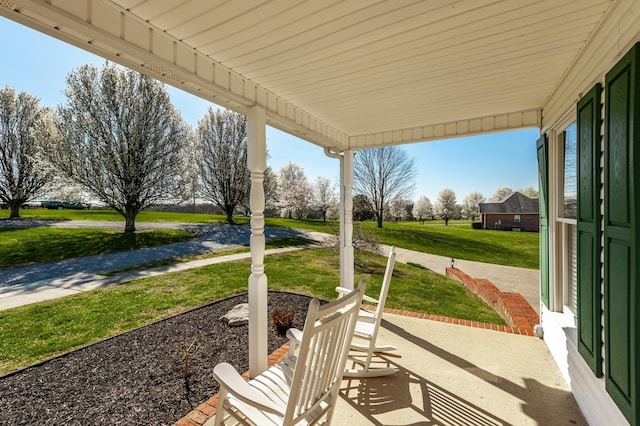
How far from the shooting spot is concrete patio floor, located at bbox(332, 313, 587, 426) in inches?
75.1

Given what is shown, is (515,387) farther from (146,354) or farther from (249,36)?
(146,354)

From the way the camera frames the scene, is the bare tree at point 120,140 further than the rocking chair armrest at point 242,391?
Yes

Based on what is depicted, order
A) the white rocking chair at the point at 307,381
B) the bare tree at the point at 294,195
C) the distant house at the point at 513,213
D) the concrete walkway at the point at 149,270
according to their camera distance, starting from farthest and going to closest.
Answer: the bare tree at the point at 294,195 → the distant house at the point at 513,213 → the concrete walkway at the point at 149,270 → the white rocking chair at the point at 307,381

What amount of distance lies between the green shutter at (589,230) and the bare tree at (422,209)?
446 inches

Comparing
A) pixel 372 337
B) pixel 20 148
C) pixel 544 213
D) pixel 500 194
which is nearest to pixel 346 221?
pixel 372 337

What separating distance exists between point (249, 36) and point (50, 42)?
689 cm

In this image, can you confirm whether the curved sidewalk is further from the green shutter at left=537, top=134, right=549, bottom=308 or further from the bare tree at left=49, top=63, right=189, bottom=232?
the bare tree at left=49, top=63, right=189, bottom=232

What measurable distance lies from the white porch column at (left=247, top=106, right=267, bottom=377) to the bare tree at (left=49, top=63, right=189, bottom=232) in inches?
299

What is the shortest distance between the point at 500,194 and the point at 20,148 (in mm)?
16320

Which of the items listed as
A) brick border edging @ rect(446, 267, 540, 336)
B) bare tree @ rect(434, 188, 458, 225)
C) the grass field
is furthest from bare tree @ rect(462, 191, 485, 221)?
brick border edging @ rect(446, 267, 540, 336)

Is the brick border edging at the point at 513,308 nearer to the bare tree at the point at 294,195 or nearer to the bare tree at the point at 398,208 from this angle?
the bare tree at the point at 398,208

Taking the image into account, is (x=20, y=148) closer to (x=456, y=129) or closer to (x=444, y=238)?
(x=456, y=129)

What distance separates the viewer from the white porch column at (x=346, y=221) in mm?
4195

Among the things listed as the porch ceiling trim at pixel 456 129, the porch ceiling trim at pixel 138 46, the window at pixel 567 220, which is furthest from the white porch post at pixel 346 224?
the window at pixel 567 220
